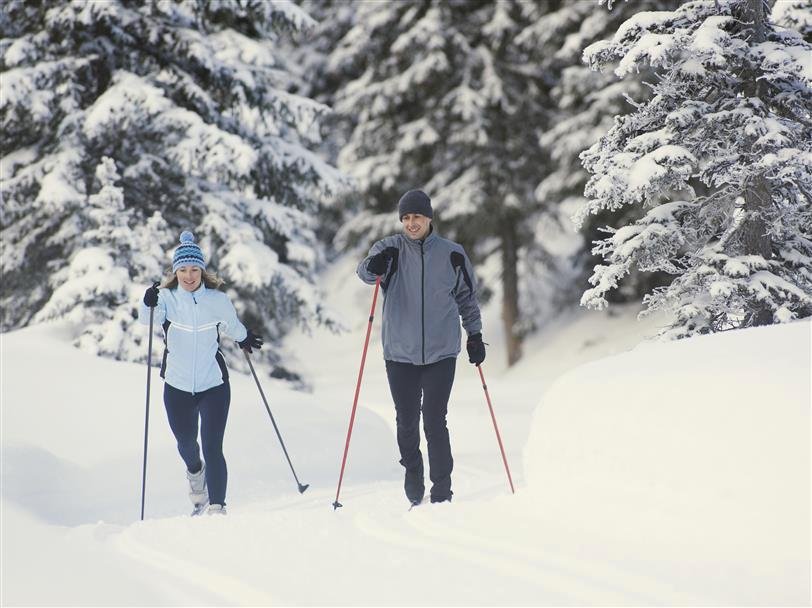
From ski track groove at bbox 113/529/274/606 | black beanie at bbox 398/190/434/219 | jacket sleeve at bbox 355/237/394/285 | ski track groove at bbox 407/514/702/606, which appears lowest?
ski track groove at bbox 113/529/274/606

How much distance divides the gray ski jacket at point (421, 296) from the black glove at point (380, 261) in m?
0.04

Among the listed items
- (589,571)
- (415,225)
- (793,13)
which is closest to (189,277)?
(415,225)

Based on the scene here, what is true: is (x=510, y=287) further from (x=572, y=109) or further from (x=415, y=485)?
(x=415, y=485)

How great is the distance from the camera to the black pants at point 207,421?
635 cm

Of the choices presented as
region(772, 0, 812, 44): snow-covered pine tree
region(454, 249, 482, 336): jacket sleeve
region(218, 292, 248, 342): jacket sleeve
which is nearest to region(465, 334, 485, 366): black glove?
region(454, 249, 482, 336): jacket sleeve

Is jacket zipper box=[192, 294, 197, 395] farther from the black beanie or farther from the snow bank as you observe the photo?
the snow bank

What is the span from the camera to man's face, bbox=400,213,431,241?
19.6 feet

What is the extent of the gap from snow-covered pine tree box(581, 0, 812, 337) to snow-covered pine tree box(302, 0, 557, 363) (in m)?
11.8

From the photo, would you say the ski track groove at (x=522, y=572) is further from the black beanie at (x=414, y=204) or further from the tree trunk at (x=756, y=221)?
the tree trunk at (x=756, y=221)

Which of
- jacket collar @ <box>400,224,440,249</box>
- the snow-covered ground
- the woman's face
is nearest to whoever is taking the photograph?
the snow-covered ground

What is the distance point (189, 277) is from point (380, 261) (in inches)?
53.3

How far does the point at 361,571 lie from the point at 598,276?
4.18 m

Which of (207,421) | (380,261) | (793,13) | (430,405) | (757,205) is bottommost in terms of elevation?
(207,421)

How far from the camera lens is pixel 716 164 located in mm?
7602
